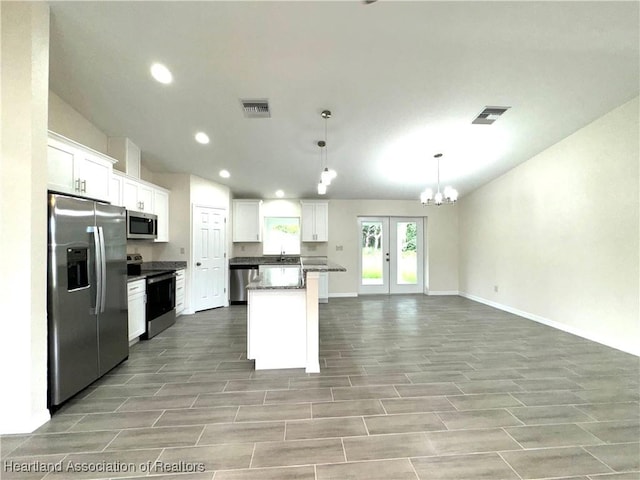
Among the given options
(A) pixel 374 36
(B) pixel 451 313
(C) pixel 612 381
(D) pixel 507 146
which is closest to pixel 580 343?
Answer: (C) pixel 612 381

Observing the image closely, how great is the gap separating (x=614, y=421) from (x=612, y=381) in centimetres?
84

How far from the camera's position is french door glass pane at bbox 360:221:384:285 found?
7.17 metres

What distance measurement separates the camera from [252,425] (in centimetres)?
206

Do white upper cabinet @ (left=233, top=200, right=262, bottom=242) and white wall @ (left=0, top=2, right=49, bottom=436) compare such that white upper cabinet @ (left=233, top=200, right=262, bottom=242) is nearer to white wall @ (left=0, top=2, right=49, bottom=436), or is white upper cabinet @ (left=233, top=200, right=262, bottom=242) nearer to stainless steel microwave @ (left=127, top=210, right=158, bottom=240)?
stainless steel microwave @ (left=127, top=210, right=158, bottom=240)

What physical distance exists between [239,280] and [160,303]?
1.99 m

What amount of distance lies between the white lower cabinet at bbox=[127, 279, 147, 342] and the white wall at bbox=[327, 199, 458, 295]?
4.00 meters

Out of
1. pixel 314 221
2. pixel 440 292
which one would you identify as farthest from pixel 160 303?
pixel 440 292

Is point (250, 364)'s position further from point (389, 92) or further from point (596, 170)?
point (596, 170)

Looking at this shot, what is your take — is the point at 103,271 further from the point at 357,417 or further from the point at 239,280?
the point at 239,280

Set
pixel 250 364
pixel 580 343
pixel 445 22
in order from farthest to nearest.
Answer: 1. pixel 580 343
2. pixel 250 364
3. pixel 445 22

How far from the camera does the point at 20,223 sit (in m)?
1.99

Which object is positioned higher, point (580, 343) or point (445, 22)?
point (445, 22)

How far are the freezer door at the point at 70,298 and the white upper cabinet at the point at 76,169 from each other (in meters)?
0.44

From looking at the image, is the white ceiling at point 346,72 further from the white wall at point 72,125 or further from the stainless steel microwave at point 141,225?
the stainless steel microwave at point 141,225
